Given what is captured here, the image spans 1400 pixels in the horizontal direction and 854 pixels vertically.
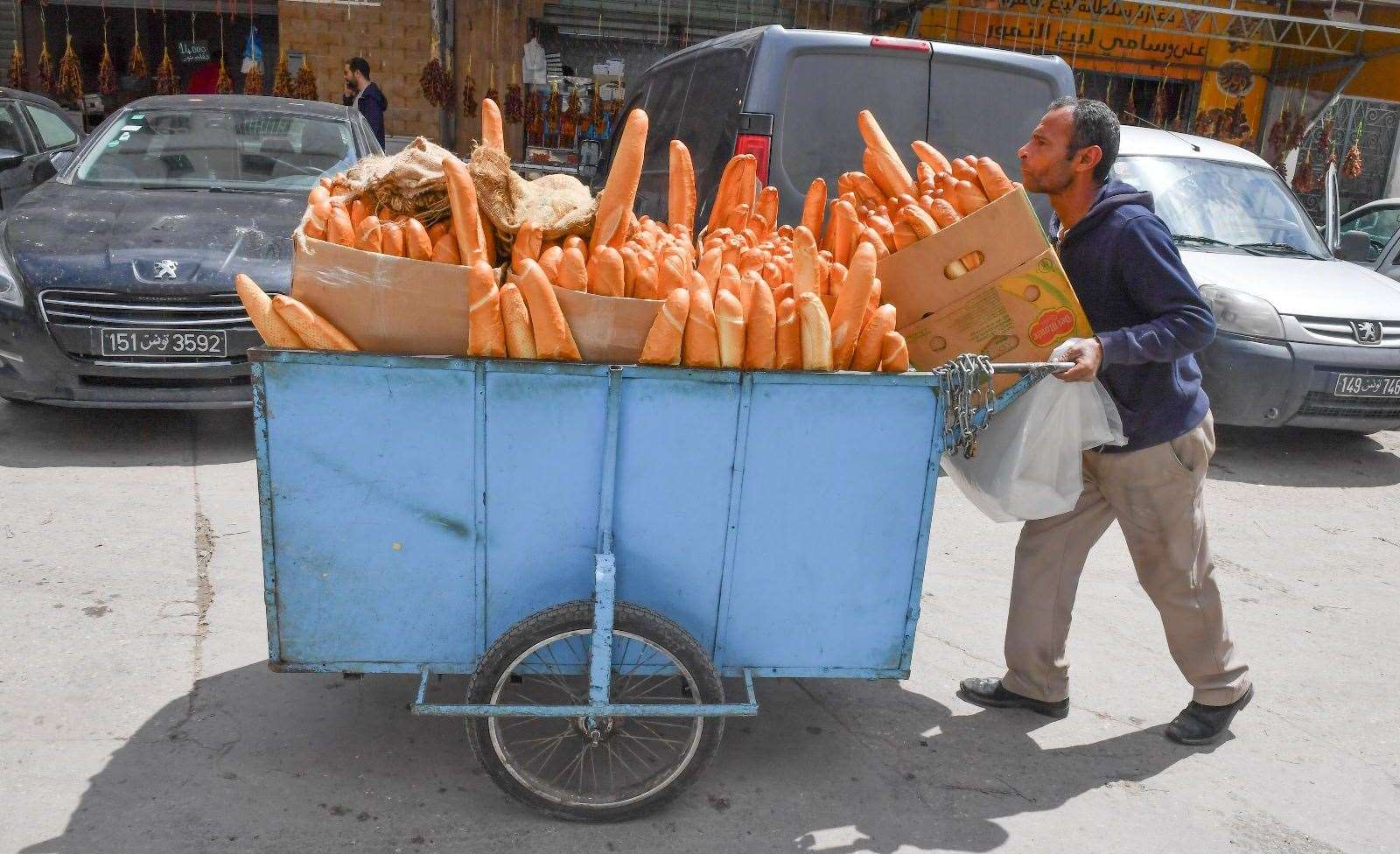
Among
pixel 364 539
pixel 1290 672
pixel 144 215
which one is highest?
pixel 144 215

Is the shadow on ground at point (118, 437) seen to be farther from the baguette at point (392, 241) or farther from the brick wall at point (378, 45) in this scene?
the brick wall at point (378, 45)

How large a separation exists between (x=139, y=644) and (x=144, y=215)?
2888mm

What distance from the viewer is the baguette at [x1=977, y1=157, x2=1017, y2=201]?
2.82 metres

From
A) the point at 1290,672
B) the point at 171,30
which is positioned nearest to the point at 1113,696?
the point at 1290,672

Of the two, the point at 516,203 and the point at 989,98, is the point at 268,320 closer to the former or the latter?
the point at 516,203

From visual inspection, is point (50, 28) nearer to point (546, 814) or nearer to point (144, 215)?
point (144, 215)

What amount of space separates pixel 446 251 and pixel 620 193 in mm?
457

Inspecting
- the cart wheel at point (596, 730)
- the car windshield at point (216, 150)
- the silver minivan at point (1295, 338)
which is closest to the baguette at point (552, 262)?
the cart wheel at point (596, 730)

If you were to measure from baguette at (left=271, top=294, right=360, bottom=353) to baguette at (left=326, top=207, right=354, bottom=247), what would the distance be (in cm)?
18

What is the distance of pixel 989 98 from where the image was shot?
204 inches

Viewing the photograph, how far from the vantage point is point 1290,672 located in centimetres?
385

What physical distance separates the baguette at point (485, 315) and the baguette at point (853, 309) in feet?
2.53

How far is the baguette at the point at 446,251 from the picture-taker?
257 centimetres

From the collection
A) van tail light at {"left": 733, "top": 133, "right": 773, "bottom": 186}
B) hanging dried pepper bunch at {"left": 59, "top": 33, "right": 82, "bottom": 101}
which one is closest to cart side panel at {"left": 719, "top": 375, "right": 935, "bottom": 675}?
van tail light at {"left": 733, "top": 133, "right": 773, "bottom": 186}
